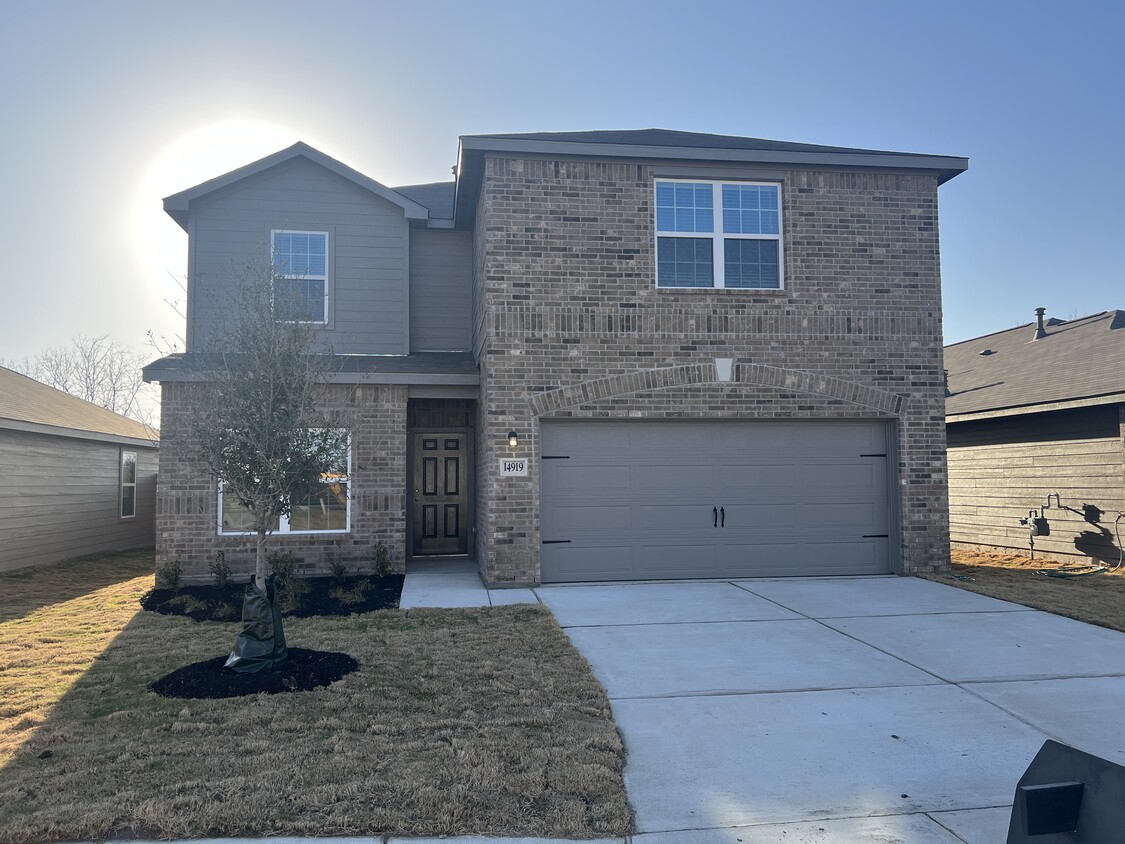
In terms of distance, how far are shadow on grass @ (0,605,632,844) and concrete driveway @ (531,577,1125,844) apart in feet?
1.18

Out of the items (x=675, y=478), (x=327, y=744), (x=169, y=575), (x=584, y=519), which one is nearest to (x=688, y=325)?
(x=675, y=478)

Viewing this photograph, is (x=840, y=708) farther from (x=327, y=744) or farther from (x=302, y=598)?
(x=302, y=598)

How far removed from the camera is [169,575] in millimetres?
10414

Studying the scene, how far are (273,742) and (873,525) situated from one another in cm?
873

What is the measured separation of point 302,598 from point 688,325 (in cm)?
611

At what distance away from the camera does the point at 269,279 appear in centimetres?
711

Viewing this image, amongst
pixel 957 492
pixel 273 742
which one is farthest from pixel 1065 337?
pixel 273 742

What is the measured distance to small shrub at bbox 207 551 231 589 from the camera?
34.4ft

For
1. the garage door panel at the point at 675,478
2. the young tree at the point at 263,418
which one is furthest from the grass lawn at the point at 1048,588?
the young tree at the point at 263,418

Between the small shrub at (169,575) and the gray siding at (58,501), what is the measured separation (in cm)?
406

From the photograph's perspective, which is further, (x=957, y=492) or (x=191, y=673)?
(x=957, y=492)

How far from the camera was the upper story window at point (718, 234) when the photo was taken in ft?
34.9

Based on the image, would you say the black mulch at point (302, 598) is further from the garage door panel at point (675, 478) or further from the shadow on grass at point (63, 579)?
the garage door panel at point (675, 478)

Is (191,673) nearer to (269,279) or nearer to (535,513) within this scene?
(269,279)
